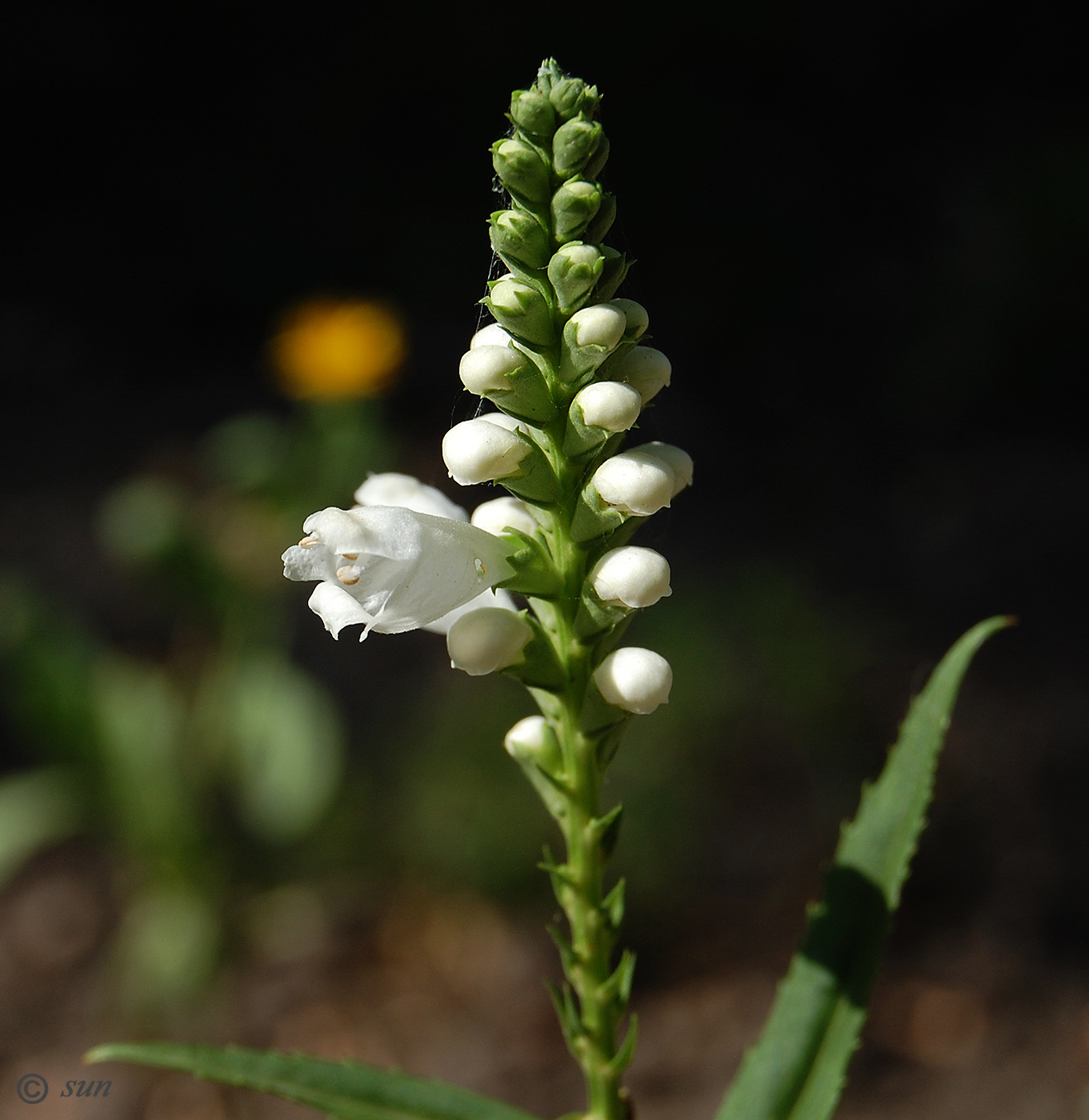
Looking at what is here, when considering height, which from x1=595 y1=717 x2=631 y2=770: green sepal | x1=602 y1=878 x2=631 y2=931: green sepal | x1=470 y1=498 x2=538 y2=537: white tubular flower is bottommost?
x1=602 y1=878 x2=631 y2=931: green sepal

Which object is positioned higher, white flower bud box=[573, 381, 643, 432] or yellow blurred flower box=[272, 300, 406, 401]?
yellow blurred flower box=[272, 300, 406, 401]

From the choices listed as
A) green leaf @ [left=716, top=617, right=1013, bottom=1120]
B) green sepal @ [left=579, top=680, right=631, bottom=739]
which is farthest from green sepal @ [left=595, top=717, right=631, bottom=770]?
green leaf @ [left=716, top=617, right=1013, bottom=1120]

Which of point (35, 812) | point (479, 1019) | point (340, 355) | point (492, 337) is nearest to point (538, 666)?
point (492, 337)

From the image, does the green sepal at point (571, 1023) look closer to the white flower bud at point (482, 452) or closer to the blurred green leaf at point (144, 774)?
the white flower bud at point (482, 452)

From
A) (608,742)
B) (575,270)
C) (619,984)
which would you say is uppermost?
(575,270)

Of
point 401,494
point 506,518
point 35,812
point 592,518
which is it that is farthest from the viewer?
point 35,812

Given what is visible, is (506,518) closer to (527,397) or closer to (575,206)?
(527,397)

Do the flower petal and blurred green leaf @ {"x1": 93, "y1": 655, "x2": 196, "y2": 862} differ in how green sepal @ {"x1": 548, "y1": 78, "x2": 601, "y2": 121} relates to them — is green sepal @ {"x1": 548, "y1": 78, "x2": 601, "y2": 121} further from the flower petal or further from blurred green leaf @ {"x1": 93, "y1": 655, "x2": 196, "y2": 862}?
blurred green leaf @ {"x1": 93, "y1": 655, "x2": 196, "y2": 862}
